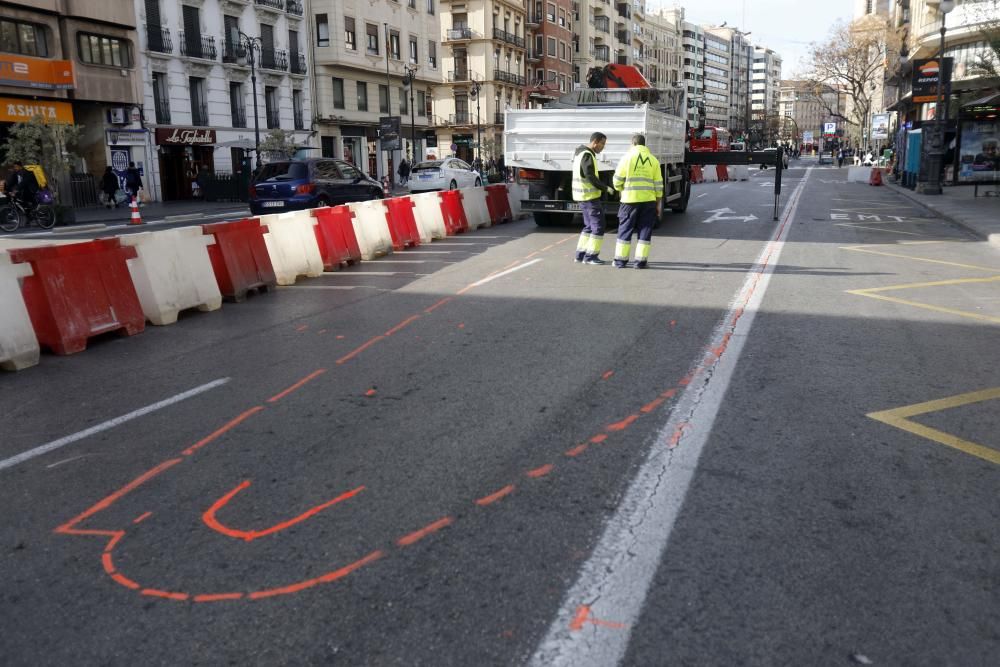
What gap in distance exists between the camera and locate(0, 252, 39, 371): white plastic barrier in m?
6.84

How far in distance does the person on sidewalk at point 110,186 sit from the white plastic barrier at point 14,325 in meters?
26.4

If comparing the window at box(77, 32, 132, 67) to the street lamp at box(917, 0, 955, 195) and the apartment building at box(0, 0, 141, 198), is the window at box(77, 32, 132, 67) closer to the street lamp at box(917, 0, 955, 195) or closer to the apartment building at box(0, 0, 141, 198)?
the apartment building at box(0, 0, 141, 198)

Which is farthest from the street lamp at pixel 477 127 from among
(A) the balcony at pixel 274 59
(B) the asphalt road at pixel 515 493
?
(B) the asphalt road at pixel 515 493

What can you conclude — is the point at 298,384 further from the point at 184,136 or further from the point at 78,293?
the point at 184,136

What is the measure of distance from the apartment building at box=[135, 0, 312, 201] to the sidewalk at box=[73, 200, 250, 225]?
80.2 inches

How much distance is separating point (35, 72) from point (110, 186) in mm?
4378

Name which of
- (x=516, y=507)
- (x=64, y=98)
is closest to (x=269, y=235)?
(x=516, y=507)

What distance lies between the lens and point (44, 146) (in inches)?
974

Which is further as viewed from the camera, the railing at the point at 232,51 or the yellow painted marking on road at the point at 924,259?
the railing at the point at 232,51

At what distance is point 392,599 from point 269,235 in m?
8.70

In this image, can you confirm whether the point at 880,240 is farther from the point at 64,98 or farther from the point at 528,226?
the point at 64,98

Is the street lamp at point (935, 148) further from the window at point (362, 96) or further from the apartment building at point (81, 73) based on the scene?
the window at point (362, 96)

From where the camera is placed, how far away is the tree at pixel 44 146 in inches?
954

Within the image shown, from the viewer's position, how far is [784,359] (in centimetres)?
654
